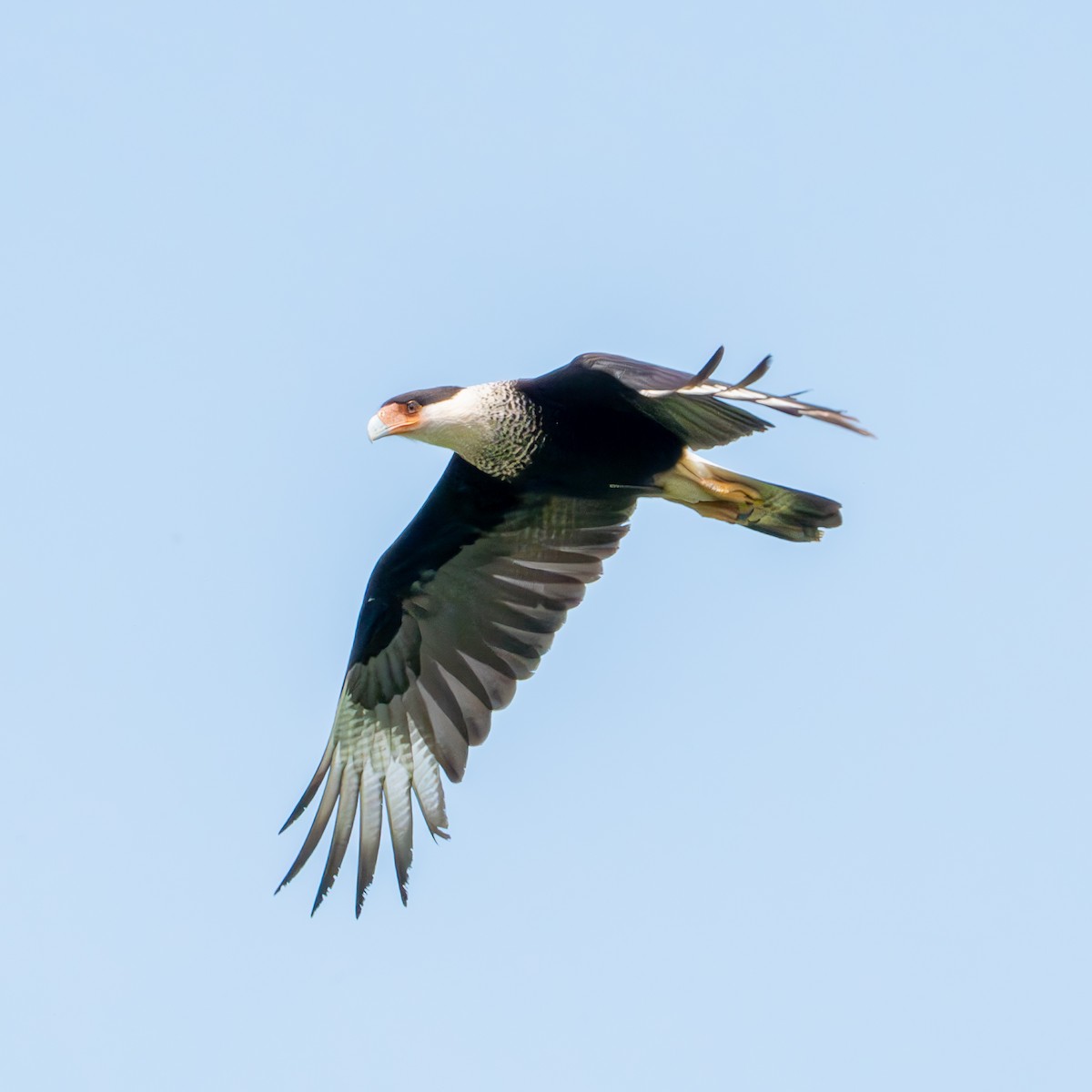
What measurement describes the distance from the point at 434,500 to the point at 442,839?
1637 mm

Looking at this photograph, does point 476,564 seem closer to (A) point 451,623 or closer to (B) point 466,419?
(A) point 451,623

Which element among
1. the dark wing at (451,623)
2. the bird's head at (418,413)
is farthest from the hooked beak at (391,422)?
the dark wing at (451,623)

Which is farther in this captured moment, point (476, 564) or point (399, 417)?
point (476, 564)

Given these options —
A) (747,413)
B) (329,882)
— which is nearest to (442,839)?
(329,882)

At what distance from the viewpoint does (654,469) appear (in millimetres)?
7898

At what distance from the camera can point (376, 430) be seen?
7.65 meters

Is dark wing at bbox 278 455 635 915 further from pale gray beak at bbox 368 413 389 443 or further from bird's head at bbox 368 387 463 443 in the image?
pale gray beak at bbox 368 413 389 443

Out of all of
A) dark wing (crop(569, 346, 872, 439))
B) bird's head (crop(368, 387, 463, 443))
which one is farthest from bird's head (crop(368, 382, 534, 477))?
dark wing (crop(569, 346, 872, 439))

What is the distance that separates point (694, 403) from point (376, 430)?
1423 mm

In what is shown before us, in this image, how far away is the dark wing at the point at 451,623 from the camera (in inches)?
331

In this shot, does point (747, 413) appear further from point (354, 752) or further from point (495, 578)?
point (354, 752)

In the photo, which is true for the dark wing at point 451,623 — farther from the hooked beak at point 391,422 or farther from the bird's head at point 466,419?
the hooked beak at point 391,422

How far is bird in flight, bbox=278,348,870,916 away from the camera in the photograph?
777 cm

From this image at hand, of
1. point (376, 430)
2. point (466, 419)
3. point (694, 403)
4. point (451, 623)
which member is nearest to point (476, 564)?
point (451, 623)
